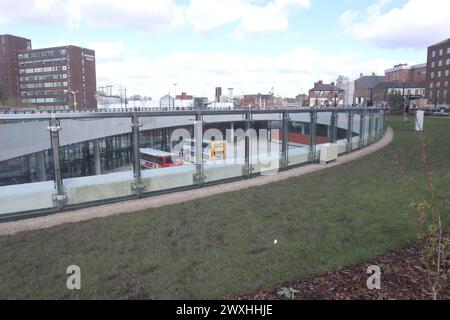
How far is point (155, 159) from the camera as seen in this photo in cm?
805

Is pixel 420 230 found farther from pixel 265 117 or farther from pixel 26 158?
pixel 26 158

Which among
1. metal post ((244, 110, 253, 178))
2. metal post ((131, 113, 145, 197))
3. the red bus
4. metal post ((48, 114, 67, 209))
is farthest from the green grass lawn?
metal post ((244, 110, 253, 178))

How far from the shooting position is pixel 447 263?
3.72 metres

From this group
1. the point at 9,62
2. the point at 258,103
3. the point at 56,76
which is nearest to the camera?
the point at 258,103

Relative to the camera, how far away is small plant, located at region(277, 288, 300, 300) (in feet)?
10.6

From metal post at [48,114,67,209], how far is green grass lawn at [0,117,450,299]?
3.33 feet

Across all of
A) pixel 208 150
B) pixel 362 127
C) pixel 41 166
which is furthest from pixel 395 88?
pixel 41 166

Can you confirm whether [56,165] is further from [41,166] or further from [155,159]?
[155,159]

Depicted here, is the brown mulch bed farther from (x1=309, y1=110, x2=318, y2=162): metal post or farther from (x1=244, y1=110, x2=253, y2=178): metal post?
(x1=309, y1=110, x2=318, y2=162): metal post

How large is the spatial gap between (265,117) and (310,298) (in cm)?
745

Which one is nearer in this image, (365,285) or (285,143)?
(365,285)

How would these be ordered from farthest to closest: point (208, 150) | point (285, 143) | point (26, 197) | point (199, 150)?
point (285, 143), point (208, 150), point (199, 150), point (26, 197)

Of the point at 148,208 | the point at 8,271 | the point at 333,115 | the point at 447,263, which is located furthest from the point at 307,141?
the point at 8,271

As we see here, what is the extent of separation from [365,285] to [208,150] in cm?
594
